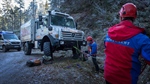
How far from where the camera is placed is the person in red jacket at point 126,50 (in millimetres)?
2324

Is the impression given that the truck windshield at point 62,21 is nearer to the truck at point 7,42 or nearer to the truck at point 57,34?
the truck at point 57,34

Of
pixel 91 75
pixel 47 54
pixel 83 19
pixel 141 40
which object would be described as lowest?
pixel 91 75

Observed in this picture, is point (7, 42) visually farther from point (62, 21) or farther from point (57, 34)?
point (57, 34)

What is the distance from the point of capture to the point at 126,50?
7.97 ft

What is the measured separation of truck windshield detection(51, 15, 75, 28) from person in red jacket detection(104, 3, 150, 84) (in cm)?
920

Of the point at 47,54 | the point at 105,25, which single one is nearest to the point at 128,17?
the point at 47,54

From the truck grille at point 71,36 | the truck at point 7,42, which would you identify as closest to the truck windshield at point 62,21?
the truck grille at point 71,36

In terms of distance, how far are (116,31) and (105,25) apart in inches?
651

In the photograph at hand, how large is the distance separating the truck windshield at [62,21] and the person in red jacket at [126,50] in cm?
920

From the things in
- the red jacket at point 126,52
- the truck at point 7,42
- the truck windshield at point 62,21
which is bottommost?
the truck at point 7,42

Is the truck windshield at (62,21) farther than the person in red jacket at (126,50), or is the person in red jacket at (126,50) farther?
the truck windshield at (62,21)

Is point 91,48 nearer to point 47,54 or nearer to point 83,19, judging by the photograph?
point 47,54

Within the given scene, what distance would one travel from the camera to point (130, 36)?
239cm

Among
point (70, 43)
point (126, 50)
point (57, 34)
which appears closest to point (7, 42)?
point (57, 34)
